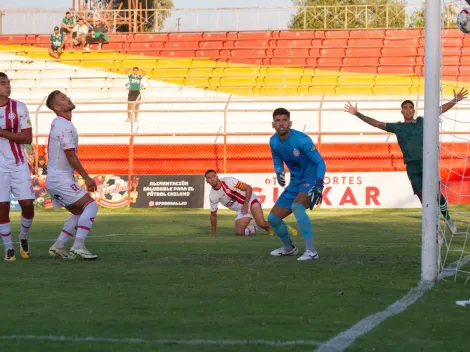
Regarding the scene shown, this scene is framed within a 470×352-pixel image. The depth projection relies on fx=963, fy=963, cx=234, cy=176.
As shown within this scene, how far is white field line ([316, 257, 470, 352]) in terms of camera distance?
5.63 metres

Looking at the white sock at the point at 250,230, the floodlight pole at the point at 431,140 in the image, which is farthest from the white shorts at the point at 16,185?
the white sock at the point at 250,230

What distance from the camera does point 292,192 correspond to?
1160 centimetres

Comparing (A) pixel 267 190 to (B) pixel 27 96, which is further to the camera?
(B) pixel 27 96

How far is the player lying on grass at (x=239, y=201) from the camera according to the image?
16.2m

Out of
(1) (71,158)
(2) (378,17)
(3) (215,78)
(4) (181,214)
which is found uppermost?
(2) (378,17)

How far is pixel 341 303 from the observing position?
7.38m

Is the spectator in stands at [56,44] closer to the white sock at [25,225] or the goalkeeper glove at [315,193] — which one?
the white sock at [25,225]

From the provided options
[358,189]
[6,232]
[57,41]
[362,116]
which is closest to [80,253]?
[6,232]

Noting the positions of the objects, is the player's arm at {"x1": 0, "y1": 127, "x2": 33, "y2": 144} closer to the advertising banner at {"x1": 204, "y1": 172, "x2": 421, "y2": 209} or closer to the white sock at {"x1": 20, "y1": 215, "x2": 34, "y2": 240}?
the white sock at {"x1": 20, "y1": 215, "x2": 34, "y2": 240}

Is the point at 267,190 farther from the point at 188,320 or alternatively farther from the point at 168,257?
the point at 188,320

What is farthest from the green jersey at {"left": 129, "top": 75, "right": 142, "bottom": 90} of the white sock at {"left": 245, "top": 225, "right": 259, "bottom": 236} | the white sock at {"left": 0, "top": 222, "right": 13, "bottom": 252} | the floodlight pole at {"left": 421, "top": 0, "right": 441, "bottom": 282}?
the floodlight pole at {"left": 421, "top": 0, "right": 441, "bottom": 282}

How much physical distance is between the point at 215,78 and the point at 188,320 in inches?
1209

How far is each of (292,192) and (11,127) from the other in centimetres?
338

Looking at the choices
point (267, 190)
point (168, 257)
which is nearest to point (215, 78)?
point (267, 190)
